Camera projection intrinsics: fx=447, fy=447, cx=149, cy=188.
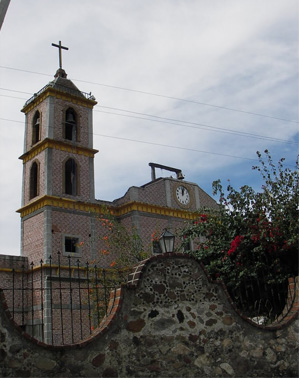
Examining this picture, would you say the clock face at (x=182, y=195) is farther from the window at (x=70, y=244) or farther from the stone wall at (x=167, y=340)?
the stone wall at (x=167, y=340)

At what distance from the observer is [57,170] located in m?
22.5

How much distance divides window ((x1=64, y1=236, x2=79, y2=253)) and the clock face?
22.6ft

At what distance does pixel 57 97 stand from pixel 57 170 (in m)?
4.27

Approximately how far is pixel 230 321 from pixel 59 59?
2170 cm

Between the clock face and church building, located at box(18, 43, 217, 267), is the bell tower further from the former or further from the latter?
the clock face

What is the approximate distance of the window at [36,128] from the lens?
24.3 meters

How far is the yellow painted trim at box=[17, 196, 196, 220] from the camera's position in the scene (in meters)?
21.6

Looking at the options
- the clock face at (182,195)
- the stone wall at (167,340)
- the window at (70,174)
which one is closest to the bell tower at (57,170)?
the window at (70,174)

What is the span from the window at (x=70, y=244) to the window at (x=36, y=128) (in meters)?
6.06

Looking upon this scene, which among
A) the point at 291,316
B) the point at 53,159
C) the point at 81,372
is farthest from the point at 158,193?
the point at 81,372

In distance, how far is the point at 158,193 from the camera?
24.9 m

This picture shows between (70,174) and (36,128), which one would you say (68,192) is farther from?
(36,128)

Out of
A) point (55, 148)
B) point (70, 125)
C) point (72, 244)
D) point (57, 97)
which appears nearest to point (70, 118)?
point (70, 125)

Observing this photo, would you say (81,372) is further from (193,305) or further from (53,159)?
(53,159)
